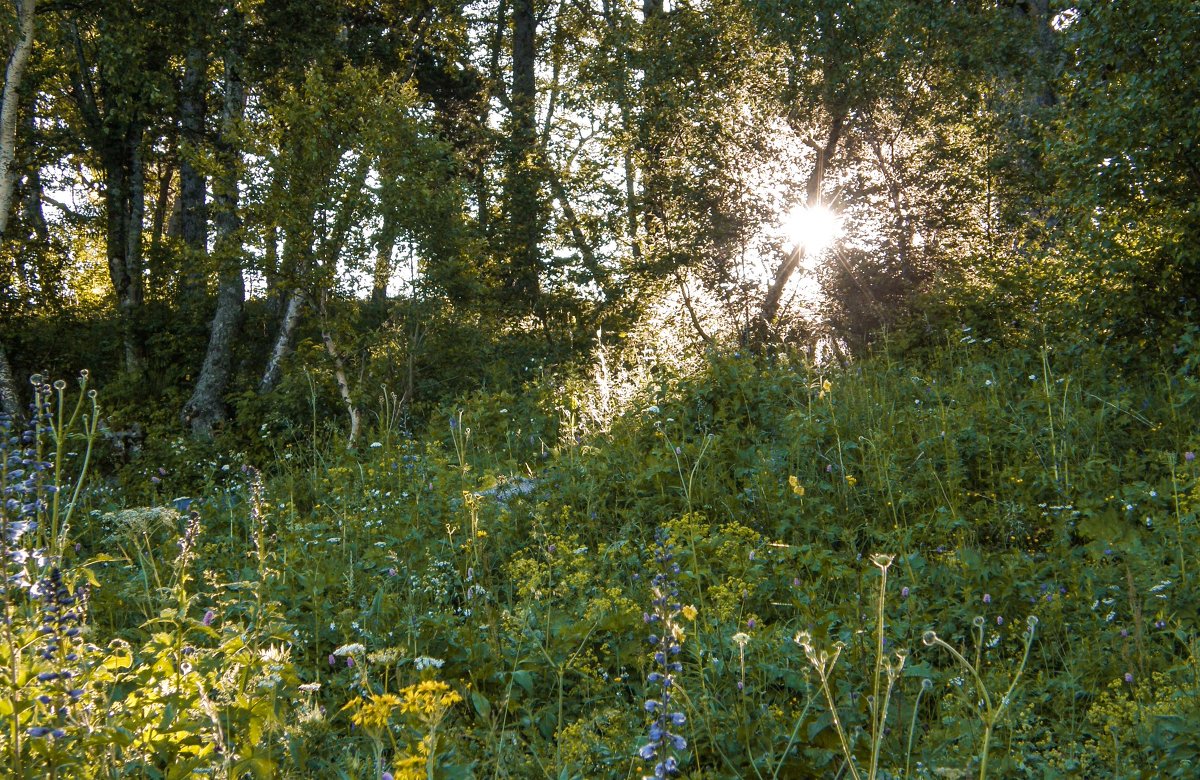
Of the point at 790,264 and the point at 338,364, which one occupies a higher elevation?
the point at 790,264

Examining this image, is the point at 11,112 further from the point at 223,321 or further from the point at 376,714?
the point at 376,714

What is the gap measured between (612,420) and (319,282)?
18.5 ft

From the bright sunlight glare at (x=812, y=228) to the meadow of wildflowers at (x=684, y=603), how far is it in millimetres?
6020

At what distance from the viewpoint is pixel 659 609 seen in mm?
1778

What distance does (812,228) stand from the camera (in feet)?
42.9

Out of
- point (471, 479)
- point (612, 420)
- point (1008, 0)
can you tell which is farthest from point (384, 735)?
point (1008, 0)

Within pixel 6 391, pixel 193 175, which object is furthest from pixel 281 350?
pixel 193 175

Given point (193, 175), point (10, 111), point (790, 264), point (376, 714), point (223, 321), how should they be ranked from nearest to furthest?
point (376, 714), point (10, 111), point (790, 264), point (223, 321), point (193, 175)

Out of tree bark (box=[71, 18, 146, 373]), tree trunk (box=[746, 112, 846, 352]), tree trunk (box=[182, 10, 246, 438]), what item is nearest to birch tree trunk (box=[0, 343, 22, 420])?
tree trunk (box=[182, 10, 246, 438])

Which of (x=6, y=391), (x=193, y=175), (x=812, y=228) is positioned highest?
(x=193, y=175)

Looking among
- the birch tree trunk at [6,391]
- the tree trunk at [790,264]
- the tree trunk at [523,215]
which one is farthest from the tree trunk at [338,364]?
the tree trunk at [790,264]

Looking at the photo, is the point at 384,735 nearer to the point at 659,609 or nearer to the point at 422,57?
the point at 659,609

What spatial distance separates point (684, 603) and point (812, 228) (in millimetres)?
10241

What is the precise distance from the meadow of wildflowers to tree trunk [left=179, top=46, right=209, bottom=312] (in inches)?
347
